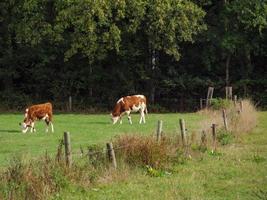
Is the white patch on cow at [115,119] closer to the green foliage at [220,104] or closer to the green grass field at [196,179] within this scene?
the green foliage at [220,104]

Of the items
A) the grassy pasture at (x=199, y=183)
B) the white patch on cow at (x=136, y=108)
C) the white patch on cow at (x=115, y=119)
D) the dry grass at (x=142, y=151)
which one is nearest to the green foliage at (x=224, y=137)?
the grassy pasture at (x=199, y=183)

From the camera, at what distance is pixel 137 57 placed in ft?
157

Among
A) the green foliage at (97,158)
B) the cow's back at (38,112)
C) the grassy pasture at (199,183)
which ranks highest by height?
the cow's back at (38,112)

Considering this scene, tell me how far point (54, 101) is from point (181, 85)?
10405 millimetres

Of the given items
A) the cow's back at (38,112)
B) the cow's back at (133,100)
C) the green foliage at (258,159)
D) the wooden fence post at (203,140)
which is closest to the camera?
the green foliage at (258,159)

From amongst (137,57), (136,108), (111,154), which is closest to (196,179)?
(111,154)

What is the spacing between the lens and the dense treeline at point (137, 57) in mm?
42250

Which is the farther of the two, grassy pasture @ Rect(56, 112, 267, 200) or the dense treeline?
the dense treeline

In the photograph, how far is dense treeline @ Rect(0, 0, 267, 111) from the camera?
139ft

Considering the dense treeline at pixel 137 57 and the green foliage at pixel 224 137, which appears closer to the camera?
the green foliage at pixel 224 137

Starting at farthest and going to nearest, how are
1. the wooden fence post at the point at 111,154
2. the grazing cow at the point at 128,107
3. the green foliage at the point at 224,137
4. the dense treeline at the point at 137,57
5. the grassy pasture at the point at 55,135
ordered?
the dense treeline at the point at 137,57, the grazing cow at the point at 128,107, the green foliage at the point at 224,137, the grassy pasture at the point at 55,135, the wooden fence post at the point at 111,154

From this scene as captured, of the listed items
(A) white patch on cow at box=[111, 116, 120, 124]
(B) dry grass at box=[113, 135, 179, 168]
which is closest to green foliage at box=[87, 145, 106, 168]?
(B) dry grass at box=[113, 135, 179, 168]

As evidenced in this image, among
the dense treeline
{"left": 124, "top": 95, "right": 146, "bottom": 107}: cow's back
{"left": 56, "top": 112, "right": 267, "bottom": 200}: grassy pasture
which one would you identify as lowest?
{"left": 56, "top": 112, "right": 267, "bottom": 200}: grassy pasture

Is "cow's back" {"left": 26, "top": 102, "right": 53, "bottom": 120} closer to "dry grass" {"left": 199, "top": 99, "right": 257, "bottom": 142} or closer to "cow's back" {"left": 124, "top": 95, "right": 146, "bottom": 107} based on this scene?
"cow's back" {"left": 124, "top": 95, "right": 146, "bottom": 107}
